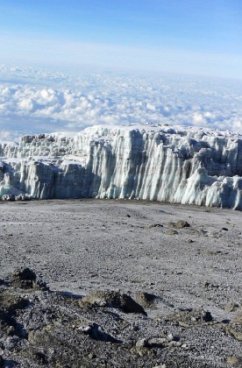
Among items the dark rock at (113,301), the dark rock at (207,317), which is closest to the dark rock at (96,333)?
the dark rock at (113,301)

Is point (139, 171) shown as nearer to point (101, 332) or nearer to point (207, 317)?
point (207, 317)

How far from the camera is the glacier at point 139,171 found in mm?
37312

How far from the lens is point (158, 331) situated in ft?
52.3

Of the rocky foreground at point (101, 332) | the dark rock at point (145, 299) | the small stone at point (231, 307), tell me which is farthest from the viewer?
the small stone at point (231, 307)

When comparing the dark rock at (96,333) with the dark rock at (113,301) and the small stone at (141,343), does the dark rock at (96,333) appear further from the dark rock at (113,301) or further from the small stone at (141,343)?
the dark rock at (113,301)

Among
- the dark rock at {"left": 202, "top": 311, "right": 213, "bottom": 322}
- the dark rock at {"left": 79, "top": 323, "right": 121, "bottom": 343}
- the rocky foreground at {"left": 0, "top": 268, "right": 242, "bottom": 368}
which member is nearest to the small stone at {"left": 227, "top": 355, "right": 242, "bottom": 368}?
the rocky foreground at {"left": 0, "top": 268, "right": 242, "bottom": 368}

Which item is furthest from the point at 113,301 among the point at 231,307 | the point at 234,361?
the point at 234,361

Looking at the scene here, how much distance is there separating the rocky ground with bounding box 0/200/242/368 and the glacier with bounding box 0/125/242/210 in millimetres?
3881

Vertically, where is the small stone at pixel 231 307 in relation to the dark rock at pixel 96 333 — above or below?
below

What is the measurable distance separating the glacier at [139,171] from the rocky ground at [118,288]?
388 centimetres

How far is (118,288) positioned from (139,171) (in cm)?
1899

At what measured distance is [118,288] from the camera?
1992 cm

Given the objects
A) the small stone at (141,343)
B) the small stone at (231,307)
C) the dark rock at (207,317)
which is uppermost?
the small stone at (141,343)

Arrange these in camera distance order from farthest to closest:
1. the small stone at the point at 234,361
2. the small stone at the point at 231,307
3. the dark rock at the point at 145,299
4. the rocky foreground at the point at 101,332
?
the small stone at the point at 231,307 < the dark rock at the point at 145,299 < the small stone at the point at 234,361 < the rocky foreground at the point at 101,332
